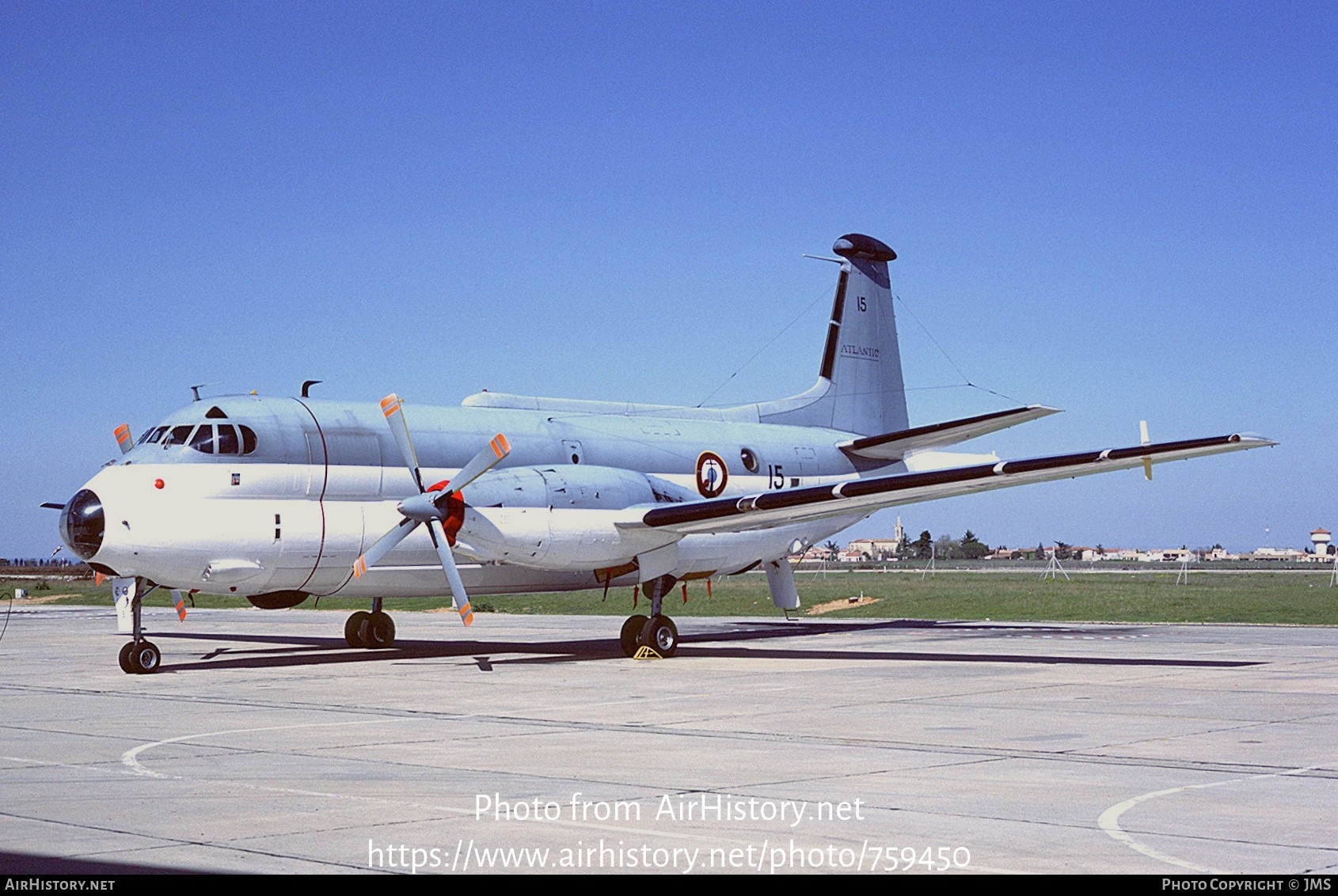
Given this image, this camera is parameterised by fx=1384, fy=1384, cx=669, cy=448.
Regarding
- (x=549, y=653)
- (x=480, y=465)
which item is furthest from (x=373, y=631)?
(x=480, y=465)

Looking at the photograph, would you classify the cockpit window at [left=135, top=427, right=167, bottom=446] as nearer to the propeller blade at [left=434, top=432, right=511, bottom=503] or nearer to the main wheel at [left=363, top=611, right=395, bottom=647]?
the propeller blade at [left=434, top=432, right=511, bottom=503]

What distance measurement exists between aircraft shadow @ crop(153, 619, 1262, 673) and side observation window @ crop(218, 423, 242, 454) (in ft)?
13.4

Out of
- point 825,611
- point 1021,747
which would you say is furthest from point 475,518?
point 825,611

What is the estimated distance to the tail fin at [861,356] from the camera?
33.5 m

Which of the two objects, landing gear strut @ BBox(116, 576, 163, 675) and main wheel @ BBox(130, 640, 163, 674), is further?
main wheel @ BBox(130, 640, 163, 674)

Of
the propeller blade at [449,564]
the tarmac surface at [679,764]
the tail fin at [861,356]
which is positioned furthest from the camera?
the tail fin at [861,356]

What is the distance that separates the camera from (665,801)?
32.3 feet

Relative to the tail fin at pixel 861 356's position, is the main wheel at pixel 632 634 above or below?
below

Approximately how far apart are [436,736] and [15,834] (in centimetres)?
571

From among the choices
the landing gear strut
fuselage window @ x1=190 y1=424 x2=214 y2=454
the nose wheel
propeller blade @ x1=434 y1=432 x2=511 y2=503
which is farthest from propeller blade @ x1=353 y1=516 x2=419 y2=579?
the nose wheel

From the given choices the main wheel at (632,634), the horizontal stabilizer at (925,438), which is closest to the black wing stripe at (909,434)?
the horizontal stabilizer at (925,438)

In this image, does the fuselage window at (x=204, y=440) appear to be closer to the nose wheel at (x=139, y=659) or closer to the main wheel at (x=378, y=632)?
the nose wheel at (x=139, y=659)

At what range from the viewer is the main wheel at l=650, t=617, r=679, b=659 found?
24547 millimetres
